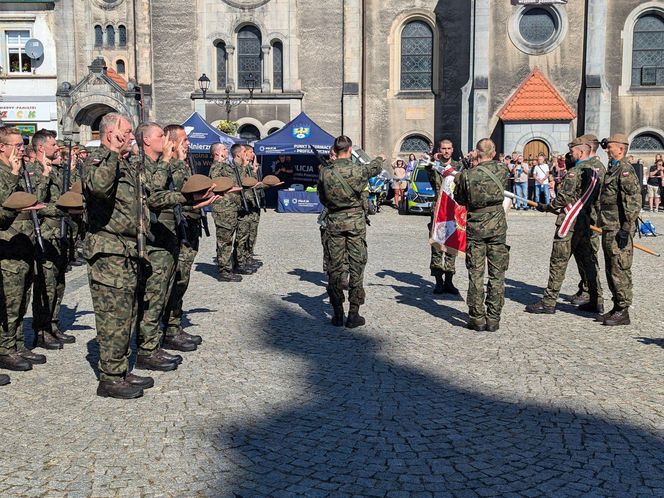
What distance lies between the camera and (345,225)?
838 cm

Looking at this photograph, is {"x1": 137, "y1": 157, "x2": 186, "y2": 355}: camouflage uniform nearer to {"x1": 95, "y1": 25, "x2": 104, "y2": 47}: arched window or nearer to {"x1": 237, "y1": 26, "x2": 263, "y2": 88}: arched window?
{"x1": 237, "y1": 26, "x2": 263, "y2": 88}: arched window

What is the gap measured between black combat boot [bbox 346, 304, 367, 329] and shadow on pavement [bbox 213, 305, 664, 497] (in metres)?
1.92

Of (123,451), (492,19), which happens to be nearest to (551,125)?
(492,19)

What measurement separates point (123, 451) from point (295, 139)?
19349 mm

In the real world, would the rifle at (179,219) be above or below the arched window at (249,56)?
below

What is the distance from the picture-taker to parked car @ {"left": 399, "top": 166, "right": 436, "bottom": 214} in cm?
2312

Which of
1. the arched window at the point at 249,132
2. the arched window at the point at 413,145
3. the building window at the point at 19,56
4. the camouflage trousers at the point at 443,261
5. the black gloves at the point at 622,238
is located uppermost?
the building window at the point at 19,56

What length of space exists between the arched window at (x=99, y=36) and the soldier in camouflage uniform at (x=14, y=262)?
93.9 ft

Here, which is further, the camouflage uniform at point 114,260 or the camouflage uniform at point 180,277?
the camouflage uniform at point 180,277

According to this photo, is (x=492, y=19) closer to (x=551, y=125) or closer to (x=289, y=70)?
(x=551, y=125)

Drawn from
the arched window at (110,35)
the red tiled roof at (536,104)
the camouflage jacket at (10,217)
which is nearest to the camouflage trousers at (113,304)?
the camouflage jacket at (10,217)

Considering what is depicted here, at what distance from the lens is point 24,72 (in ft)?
111

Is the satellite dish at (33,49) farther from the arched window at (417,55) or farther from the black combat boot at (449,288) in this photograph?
the black combat boot at (449,288)

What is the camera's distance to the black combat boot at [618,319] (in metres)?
8.44
